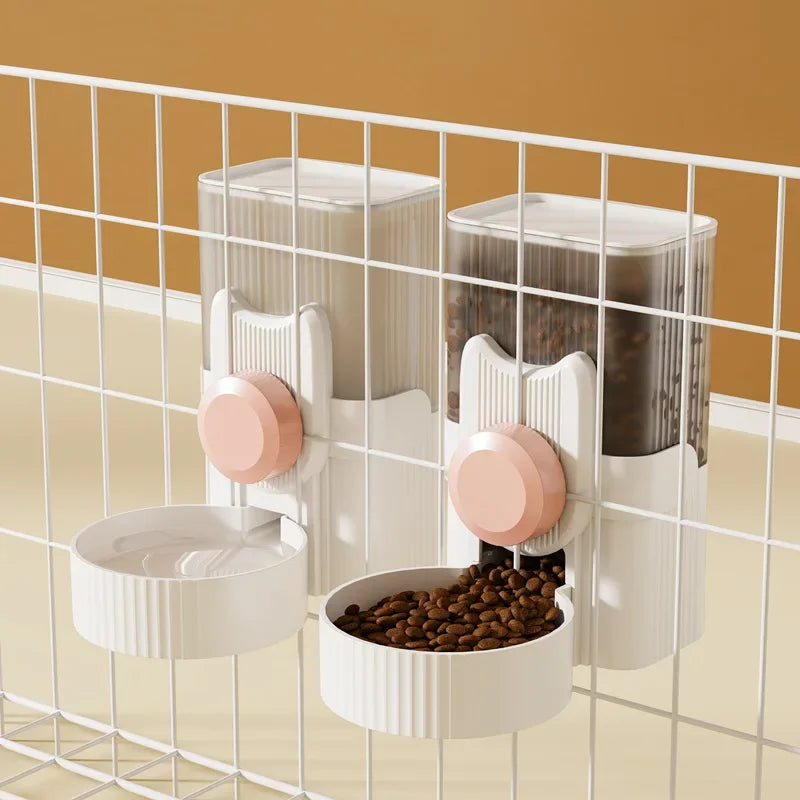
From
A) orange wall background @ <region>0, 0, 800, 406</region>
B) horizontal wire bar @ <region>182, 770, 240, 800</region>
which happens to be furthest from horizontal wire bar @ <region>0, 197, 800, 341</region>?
orange wall background @ <region>0, 0, 800, 406</region>

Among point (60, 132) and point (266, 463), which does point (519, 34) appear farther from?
point (266, 463)

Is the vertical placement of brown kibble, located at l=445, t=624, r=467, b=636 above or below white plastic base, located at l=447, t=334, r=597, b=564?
below

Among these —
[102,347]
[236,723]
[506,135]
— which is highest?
[506,135]

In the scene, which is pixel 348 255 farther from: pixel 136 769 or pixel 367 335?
pixel 136 769

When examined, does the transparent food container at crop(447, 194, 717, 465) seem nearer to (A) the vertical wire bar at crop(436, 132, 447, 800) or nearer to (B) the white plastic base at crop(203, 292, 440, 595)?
(A) the vertical wire bar at crop(436, 132, 447, 800)

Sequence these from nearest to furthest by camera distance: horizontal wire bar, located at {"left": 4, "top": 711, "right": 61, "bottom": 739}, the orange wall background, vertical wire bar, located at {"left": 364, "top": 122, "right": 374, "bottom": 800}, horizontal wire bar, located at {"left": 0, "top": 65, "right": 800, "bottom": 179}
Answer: horizontal wire bar, located at {"left": 0, "top": 65, "right": 800, "bottom": 179}, vertical wire bar, located at {"left": 364, "top": 122, "right": 374, "bottom": 800}, horizontal wire bar, located at {"left": 4, "top": 711, "right": 61, "bottom": 739}, the orange wall background

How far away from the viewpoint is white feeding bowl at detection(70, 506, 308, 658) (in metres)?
1.71

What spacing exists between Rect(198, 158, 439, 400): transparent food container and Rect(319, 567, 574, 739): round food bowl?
32 cm

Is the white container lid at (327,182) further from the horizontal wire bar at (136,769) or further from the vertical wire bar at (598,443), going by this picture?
the horizontal wire bar at (136,769)

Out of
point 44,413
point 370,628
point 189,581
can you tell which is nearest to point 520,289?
point 370,628

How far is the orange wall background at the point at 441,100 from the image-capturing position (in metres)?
3.58

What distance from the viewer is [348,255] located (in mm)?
1709

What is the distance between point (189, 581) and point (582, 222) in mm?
549

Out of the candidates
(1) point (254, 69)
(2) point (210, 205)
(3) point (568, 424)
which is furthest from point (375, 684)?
(1) point (254, 69)
